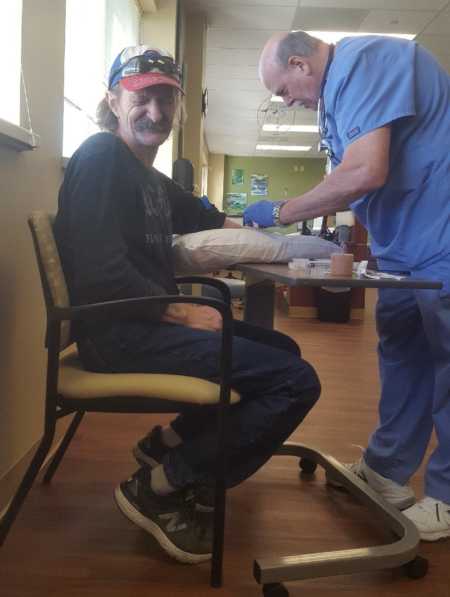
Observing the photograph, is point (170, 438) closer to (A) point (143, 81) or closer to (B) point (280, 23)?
(A) point (143, 81)

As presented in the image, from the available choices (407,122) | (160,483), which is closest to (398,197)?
(407,122)

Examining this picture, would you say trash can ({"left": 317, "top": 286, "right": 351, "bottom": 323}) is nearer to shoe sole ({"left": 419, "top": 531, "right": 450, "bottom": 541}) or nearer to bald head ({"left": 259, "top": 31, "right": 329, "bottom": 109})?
bald head ({"left": 259, "top": 31, "right": 329, "bottom": 109})

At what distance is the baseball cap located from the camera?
1.40 meters

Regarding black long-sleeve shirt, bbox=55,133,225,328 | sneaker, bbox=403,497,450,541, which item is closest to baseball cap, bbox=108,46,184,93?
black long-sleeve shirt, bbox=55,133,225,328

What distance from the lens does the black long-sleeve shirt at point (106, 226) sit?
1.19 metres

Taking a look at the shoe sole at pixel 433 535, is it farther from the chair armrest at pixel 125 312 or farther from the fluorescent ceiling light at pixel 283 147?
the fluorescent ceiling light at pixel 283 147

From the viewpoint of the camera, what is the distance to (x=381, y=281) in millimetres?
1042

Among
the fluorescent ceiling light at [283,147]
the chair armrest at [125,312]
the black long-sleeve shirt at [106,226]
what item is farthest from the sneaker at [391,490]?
the fluorescent ceiling light at [283,147]

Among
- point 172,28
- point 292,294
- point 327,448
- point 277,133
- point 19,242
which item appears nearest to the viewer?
point 19,242

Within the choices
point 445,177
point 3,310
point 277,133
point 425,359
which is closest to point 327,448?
point 425,359

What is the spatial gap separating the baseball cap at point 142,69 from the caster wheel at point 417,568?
1.32 m

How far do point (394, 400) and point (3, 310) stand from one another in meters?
1.12

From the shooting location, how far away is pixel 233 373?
48.2 inches

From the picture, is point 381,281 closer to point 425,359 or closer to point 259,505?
point 425,359
